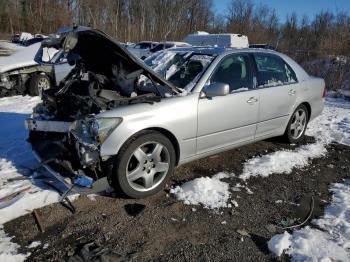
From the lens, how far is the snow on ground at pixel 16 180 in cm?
306

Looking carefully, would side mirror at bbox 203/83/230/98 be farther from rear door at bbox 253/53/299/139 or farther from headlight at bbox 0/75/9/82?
headlight at bbox 0/75/9/82

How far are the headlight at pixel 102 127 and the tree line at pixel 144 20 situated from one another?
30.8 metres

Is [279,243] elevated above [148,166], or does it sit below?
below

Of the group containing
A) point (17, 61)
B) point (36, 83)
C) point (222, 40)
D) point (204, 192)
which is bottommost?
point (204, 192)

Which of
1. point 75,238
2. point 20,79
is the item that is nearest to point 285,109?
point 75,238

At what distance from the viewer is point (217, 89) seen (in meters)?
3.90

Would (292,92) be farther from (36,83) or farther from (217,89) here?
(36,83)

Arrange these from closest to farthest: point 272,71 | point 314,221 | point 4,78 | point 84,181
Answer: point 84,181 → point 314,221 → point 272,71 → point 4,78

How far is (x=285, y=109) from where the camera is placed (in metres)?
5.29

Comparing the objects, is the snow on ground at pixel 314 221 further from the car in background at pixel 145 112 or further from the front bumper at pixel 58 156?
the front bumper at pixel 58 156

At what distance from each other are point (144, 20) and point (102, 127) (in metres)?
42.1

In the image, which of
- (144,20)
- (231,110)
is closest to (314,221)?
(231,110)

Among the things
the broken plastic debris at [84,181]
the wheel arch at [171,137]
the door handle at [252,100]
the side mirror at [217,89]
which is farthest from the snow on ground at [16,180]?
the door handle at [252,100]

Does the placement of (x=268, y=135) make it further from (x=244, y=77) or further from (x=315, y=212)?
(x=315, y=212)
